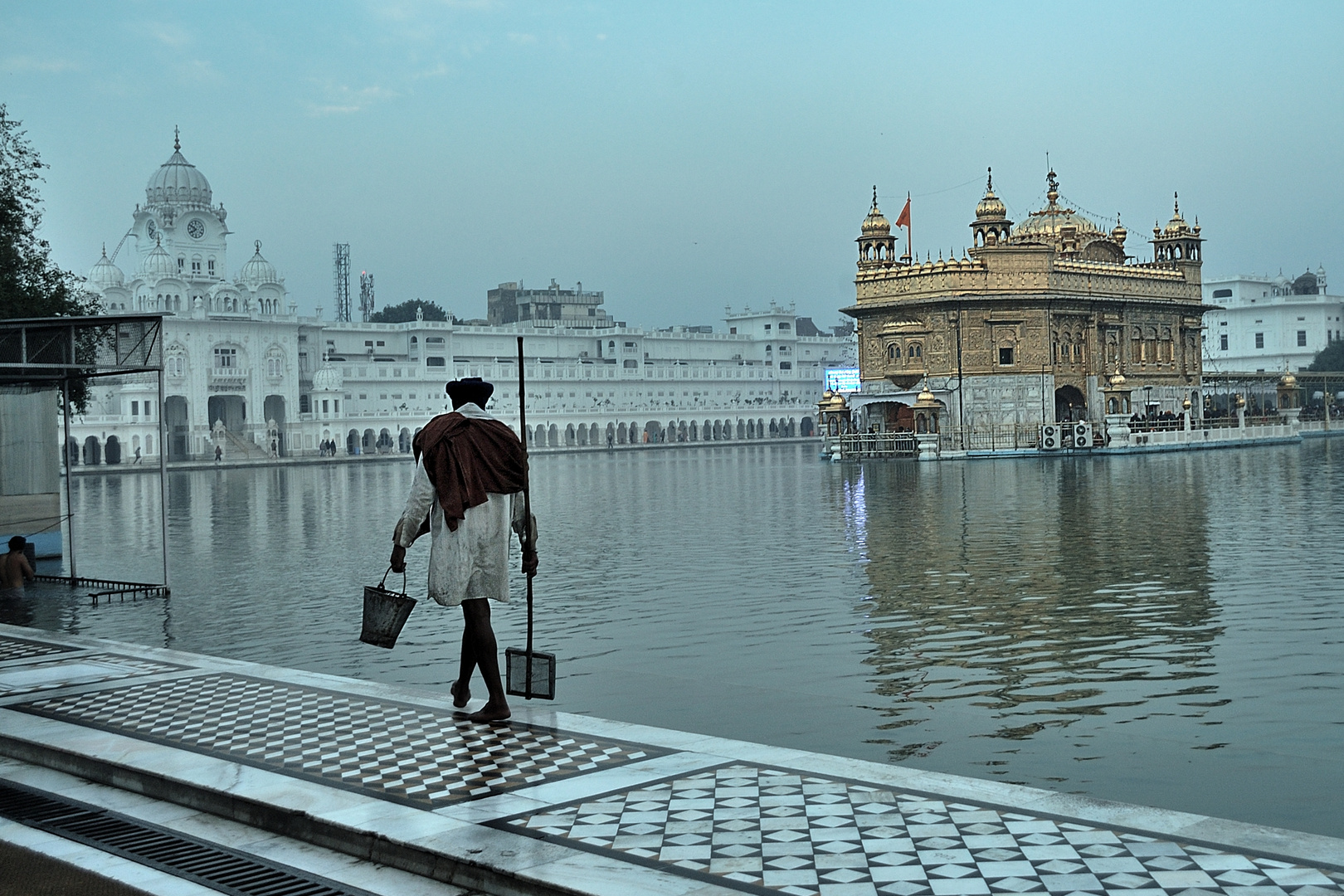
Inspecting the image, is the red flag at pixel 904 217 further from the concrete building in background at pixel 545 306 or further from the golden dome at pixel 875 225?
the concrete building in background at pixel 545 306

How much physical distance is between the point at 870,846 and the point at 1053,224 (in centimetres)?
6078

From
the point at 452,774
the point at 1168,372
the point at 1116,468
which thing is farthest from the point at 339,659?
the point at 1168,372

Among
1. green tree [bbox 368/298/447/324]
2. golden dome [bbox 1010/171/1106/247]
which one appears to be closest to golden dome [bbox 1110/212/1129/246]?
golden dome [bbox 1010/171/1106/247]

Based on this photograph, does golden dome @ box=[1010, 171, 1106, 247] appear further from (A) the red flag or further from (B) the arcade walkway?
(B) the arcade walkway

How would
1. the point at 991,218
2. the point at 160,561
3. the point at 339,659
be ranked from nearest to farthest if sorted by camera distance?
the point at 339,659 → the point at 160,561 → the point at 991,218

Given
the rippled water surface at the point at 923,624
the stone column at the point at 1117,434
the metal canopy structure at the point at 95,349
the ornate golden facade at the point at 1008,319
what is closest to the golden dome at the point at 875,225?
the ornate golden facade at the point at 1008,319

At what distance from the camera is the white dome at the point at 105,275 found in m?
90.7

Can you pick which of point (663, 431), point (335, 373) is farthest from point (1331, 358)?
point (335, 373)

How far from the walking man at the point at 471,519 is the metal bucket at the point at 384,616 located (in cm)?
17

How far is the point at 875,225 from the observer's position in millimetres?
58531

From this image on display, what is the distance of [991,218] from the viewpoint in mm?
55781

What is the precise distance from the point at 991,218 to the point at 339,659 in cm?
4888

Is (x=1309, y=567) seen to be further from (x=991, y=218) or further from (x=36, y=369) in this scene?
(x=991, y=218)

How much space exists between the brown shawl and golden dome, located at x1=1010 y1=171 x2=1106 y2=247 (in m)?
54.7
